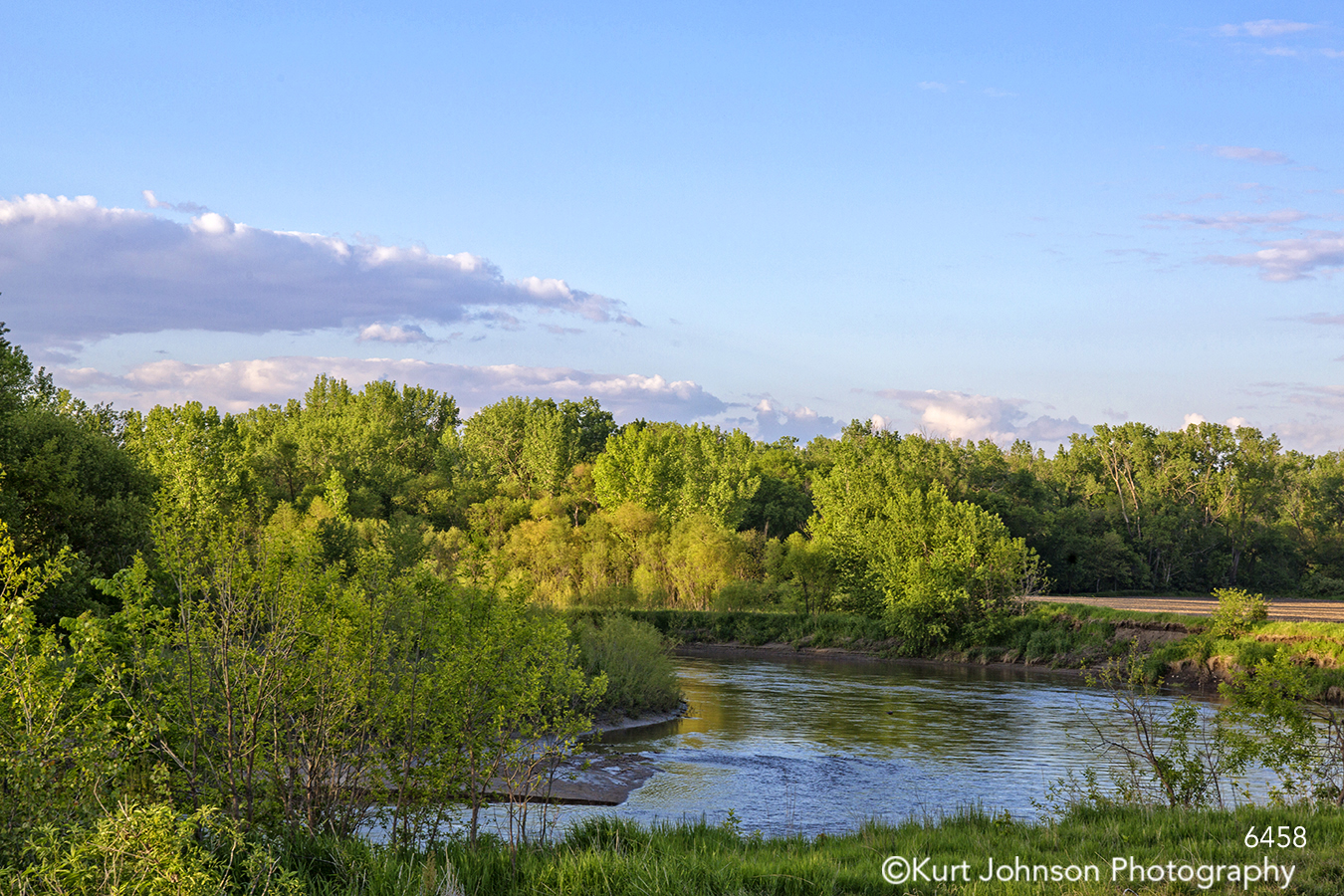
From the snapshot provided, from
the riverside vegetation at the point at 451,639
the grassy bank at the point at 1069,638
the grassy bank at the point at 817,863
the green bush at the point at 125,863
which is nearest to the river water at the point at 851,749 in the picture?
the riverside vegetation at the point at 451,639

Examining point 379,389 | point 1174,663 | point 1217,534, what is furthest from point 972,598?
point 379,389

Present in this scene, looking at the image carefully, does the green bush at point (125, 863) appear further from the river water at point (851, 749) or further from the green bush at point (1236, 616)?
the green bush at point (1236, 616)

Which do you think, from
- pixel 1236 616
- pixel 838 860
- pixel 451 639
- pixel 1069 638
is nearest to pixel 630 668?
pixel 451 639

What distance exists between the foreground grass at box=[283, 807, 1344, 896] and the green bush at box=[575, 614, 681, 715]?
67.6ft

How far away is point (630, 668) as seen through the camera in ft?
108

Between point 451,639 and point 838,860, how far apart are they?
482 centimetres

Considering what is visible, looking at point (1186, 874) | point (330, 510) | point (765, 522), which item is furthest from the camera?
point (765, 522)

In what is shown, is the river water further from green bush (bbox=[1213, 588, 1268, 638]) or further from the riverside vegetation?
green bush (bbox=[1213, 588, 1268, 638])

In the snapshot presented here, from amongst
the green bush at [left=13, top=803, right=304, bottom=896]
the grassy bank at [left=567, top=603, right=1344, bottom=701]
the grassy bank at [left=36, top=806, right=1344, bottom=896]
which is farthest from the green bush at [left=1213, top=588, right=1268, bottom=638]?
the green bush at [left=13, top=803, right=304, bottom=896]

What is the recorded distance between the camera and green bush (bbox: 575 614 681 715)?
3241 centimetres

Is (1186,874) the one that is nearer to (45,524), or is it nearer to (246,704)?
(246,704)

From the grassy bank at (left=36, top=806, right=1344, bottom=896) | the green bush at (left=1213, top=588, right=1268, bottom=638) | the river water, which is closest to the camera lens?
the grassy bank at (left=36, top=806, right=1344, bottom=896)

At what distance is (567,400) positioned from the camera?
11300 cm

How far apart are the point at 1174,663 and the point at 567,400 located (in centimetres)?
7575
